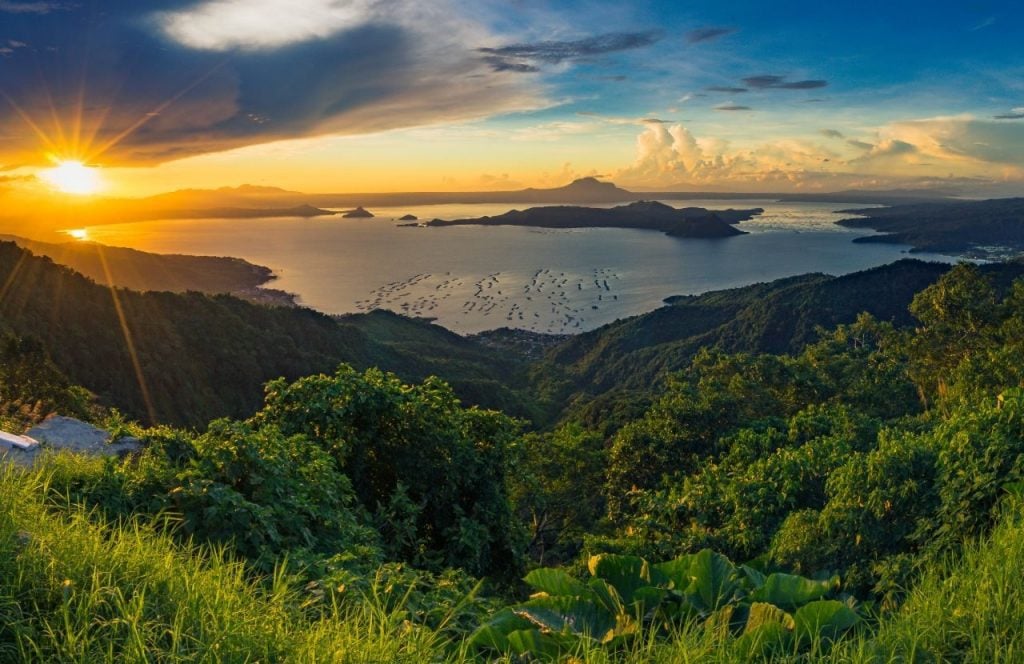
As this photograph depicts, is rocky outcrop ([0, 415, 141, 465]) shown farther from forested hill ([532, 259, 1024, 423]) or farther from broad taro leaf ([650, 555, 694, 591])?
forested hill ([532, 259, 1024, 423])

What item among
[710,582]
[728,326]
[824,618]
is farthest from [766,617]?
[728,326]

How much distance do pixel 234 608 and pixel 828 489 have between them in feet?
22.8

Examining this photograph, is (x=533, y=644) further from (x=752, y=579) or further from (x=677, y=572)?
(x=752, y=579)

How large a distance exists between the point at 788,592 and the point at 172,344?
167 feet

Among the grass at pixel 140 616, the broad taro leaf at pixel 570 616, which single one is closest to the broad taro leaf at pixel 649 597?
the broad taro leaf at pixel 570 616

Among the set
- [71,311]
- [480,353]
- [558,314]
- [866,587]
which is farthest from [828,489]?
[558,314]

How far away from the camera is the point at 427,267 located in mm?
165375

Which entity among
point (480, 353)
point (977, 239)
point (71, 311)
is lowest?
point (480, 353)

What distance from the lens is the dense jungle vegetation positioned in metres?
2.86

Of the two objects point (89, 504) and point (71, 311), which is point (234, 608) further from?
point (71, 311)

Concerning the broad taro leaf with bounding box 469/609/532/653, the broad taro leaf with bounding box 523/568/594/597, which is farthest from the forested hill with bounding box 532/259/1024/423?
the broad taro leaf with bounding box 469/609/532/653

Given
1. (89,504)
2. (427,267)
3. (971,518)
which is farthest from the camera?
(427,267)

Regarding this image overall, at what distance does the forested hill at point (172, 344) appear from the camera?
39.3 meters

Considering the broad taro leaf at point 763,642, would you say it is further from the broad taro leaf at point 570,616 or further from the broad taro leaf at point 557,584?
the broad taro leaf at point 557,584
